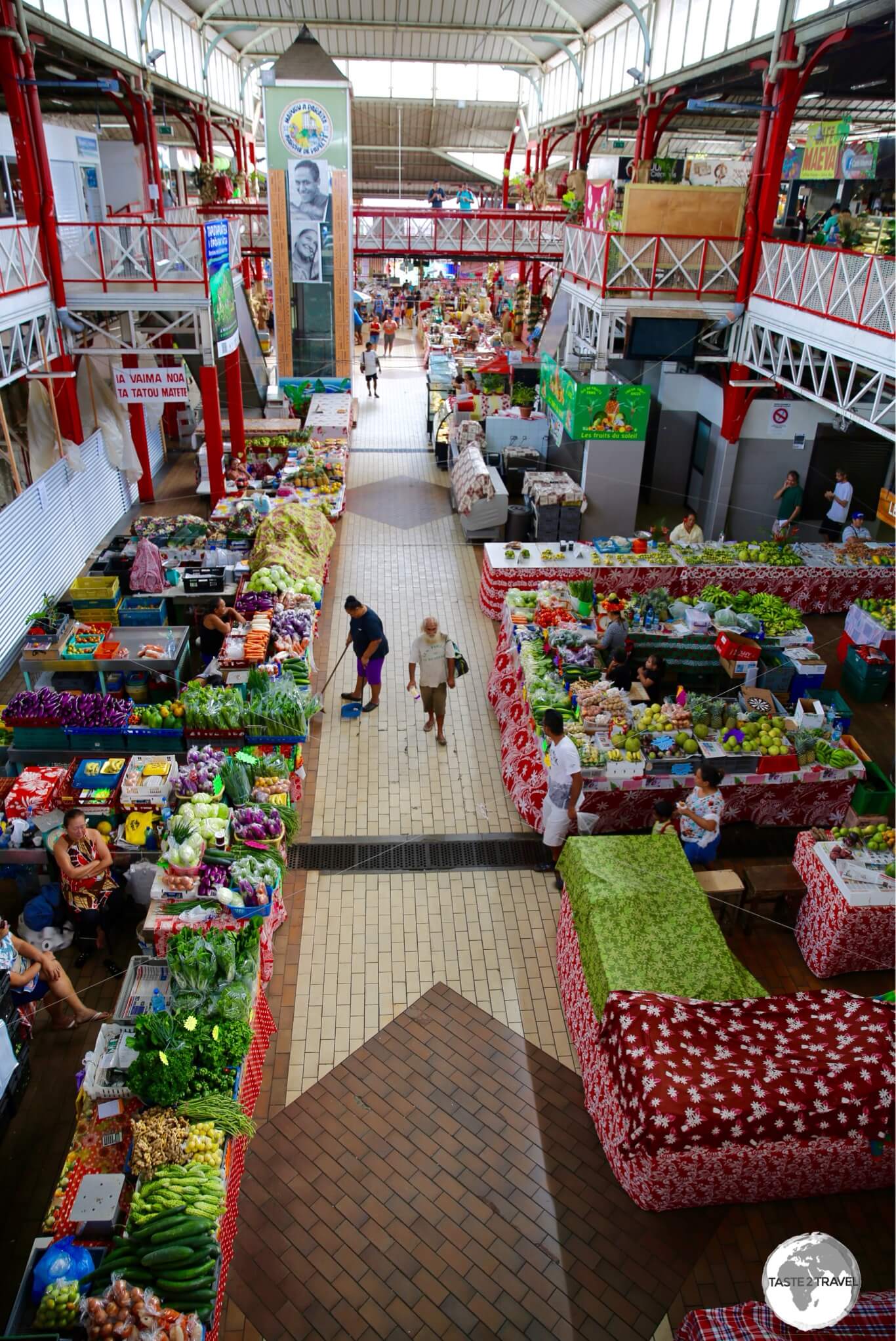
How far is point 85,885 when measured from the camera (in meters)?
6.81

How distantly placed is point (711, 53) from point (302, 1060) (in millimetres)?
16375

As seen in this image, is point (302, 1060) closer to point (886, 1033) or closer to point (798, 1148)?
point (798, 1148)

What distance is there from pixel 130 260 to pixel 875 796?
12.8 metres

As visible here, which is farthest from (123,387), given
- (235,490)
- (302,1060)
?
(302,1060)

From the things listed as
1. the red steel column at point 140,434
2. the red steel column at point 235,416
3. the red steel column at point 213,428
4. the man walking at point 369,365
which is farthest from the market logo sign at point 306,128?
the red steel column at point 140,434

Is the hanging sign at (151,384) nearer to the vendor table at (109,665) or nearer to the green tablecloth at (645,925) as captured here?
the vendor table at (109,665)

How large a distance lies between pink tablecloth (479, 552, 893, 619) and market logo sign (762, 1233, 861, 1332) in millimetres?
9640

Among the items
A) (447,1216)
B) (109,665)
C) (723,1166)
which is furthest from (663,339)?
(447,1216)

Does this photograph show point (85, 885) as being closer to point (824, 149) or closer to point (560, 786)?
point (560, 786)

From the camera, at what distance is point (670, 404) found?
16.5 metres

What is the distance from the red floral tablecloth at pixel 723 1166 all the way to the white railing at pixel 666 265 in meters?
11.4

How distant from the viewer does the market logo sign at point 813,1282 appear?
2.70 m

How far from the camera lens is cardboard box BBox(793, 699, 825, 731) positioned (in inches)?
339

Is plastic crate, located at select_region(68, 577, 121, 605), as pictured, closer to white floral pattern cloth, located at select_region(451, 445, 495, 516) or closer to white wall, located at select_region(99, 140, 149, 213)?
white floral pattern cloth, located at select_region(451, 445, 495, 516)
